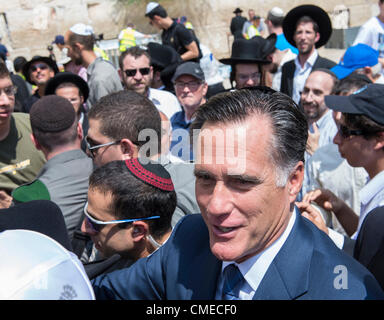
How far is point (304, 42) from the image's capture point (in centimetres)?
497

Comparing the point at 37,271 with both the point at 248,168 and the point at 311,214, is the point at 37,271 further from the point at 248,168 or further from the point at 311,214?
the point at 311,214

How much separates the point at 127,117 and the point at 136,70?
2.29 meters

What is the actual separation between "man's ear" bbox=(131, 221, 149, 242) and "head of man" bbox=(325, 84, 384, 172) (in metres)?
1.22

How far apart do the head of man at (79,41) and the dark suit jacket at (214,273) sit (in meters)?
4.16

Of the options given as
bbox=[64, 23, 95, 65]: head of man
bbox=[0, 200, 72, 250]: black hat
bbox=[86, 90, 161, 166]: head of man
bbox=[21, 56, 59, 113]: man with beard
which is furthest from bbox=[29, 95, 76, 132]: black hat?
bbox=[21, 56, 59, 113]: man with beard

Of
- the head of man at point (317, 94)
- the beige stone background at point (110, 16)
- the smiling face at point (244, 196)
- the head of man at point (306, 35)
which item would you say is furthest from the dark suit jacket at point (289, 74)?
the beige stone background at point (110, 16)

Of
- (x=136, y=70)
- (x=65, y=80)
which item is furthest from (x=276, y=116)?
(x=136, y=70)

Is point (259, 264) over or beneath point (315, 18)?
beneath

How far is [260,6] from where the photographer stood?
15773 millimetres

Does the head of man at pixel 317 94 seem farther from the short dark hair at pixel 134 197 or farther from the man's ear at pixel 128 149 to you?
the short dark hair at pixel 134 197

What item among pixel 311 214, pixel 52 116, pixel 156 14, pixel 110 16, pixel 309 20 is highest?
pixel 309 20

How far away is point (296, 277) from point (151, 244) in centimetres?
88

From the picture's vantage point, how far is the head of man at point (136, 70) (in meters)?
4.75
